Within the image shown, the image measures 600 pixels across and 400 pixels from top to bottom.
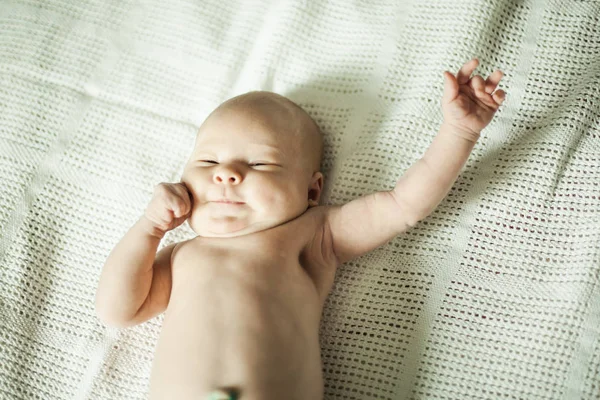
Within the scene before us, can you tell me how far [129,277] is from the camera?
1.23 m

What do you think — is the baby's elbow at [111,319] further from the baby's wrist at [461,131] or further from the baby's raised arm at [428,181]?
the baby's wrist at [461,131]

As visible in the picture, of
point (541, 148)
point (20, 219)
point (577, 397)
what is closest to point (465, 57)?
point (541, 148)

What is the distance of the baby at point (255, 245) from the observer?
3.71 ft

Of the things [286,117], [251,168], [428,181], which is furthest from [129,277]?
[428,181]

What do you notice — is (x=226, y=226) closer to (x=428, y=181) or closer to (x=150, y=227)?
(x=150, y=227)

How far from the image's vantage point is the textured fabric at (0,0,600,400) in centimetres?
125

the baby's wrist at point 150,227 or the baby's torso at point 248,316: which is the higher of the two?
the baby's wrist at point 150,227

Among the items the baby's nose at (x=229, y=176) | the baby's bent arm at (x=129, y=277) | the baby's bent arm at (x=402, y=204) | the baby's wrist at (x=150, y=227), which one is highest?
the baby's bent arm at (x=402, y=204)

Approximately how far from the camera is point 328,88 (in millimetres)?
1580

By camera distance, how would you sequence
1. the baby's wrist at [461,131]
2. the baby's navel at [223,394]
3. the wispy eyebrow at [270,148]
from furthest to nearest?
1. the wispy eyebrow at [270,148]
2. the baby's wrist at [461,131]
3. the baby's navel at [223,394]

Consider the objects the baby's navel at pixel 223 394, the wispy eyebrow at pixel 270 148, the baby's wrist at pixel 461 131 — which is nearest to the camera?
the baby's navel at pixel 223 394

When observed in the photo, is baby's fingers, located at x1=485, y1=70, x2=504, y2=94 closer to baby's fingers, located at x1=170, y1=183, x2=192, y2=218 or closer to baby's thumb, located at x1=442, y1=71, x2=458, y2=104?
baby's thumb, located at x1=442, y1=71, x2=458, y2=104

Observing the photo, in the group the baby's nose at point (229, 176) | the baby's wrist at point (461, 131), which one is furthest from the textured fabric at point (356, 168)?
the baby's nose at point (229, 176)

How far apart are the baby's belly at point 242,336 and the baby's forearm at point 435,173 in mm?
284
